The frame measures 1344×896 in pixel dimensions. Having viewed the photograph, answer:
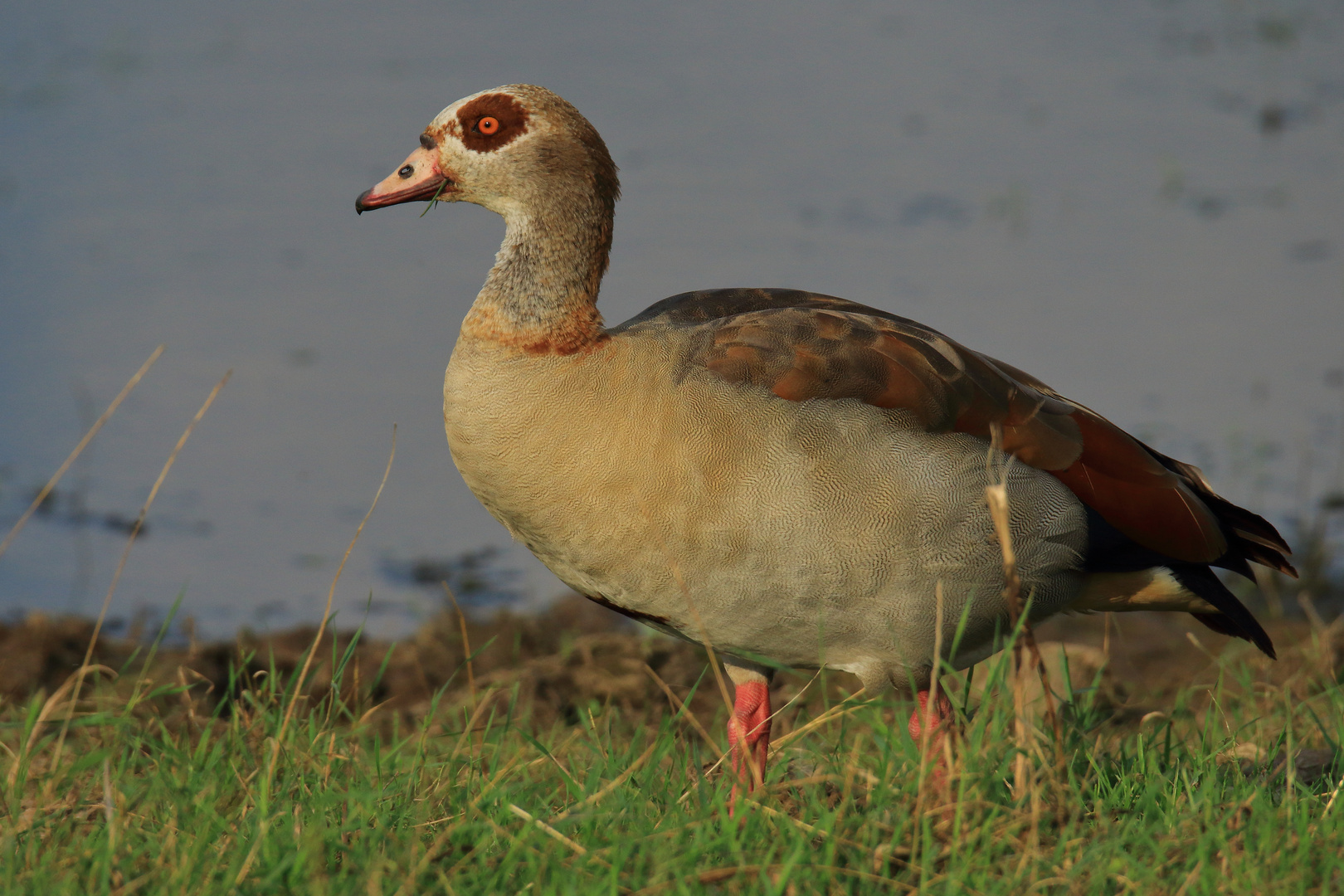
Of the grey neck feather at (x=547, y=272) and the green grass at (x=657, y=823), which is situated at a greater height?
the grey neck feather at (x=547, y=272)

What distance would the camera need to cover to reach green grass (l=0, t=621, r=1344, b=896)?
259 centimetres

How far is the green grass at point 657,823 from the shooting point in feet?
8.50

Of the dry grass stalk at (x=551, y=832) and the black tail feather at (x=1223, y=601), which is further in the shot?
the black tail feather at (x=1223, y=601)

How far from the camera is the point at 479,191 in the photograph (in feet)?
12.9

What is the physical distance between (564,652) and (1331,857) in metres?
2.92

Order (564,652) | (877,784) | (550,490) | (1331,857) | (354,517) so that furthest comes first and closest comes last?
(354,517) → (564,652) → (550,490) → (877,784) → (1331,857)

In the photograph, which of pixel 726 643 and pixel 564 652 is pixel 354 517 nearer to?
pixel 564 652

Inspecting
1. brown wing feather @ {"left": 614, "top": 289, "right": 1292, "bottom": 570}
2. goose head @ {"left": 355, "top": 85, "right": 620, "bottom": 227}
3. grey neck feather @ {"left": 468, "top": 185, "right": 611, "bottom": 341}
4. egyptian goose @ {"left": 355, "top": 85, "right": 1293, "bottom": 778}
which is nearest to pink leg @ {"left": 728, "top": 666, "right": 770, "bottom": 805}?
egyptian goose @ {"left": 355, "top": 85, "right": 1293, "bottom": 778}

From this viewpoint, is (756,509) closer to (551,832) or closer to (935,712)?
(935,712)

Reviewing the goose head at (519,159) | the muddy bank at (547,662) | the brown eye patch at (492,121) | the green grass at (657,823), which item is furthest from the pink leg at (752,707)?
the brown eye patch at (492,121)

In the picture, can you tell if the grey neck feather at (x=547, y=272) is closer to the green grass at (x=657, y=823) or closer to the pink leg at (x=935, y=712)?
the green grass at (x=657, y=823)

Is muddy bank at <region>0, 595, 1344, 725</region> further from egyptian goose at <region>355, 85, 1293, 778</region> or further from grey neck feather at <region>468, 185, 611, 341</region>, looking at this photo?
grey neck feather at <region>468, 185, 611, 341</region>

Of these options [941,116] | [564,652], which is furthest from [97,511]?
[941,116]

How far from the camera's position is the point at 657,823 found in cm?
289
